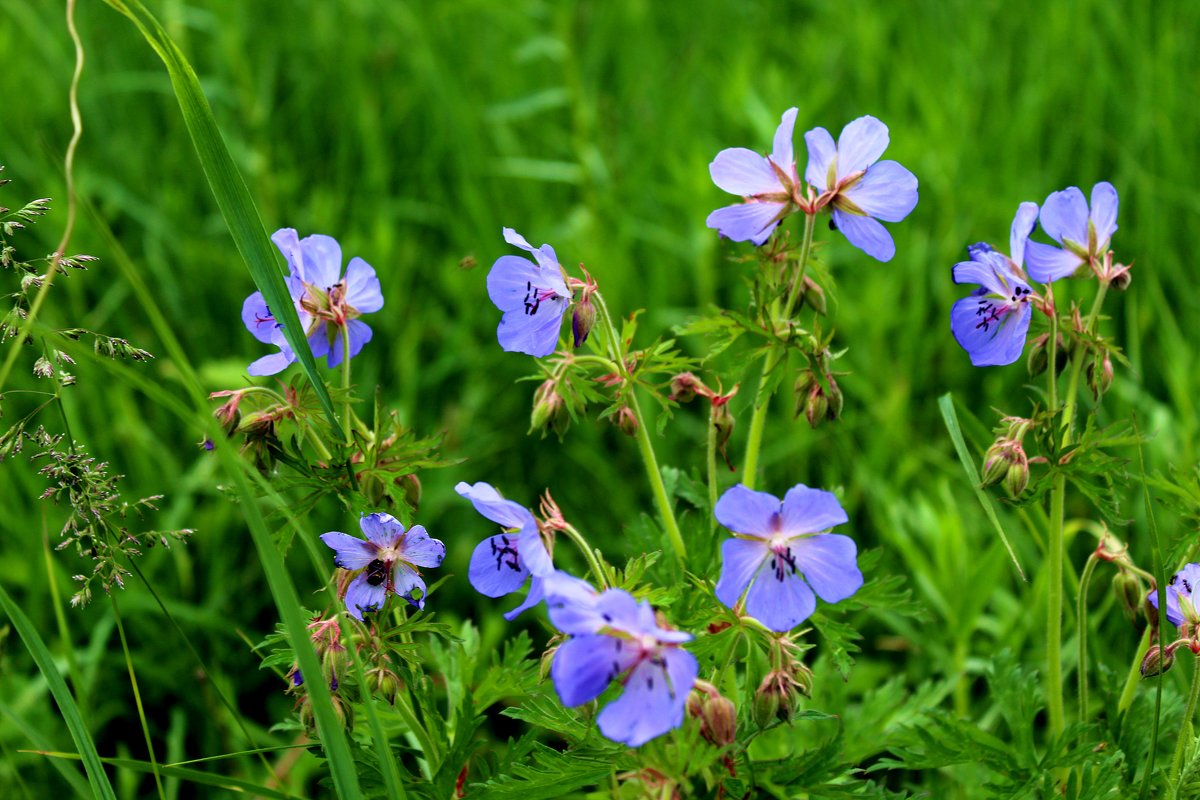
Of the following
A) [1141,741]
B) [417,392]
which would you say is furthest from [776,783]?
[417,392]

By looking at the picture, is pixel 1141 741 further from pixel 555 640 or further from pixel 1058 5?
pixel 1058 5

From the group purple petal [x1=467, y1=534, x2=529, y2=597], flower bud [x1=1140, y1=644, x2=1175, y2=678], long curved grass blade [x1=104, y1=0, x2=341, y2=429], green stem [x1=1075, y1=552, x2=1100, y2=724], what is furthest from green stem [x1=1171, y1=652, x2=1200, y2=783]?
long curved grass blade [x1=104, y1=0, x2=341, y2=429]

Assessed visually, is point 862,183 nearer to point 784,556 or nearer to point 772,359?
point 772,359

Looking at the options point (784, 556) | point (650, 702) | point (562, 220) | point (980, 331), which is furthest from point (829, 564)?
point (562, 220)

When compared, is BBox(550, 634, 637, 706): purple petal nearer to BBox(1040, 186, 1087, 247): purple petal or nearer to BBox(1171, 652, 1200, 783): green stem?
BBox(1171, 652, 1200, 783): green stem

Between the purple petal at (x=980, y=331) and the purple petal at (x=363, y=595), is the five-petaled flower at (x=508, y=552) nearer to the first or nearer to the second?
the purple petal at (x=363, y=595)

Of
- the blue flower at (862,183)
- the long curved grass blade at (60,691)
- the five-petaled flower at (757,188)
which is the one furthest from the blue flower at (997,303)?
the long curved grass blade at (60,691)
